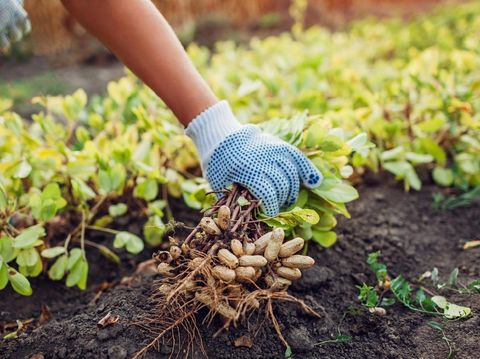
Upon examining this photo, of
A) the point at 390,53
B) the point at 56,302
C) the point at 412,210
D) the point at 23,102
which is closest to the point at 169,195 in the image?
the point at 56,302

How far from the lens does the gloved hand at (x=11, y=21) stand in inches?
57.0

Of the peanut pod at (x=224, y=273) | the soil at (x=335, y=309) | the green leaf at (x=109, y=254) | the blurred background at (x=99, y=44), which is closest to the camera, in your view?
the peanut pod at (x=224, y=273)

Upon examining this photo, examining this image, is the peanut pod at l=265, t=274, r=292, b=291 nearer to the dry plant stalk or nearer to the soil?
the dry plant stalk

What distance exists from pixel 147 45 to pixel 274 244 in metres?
0.65

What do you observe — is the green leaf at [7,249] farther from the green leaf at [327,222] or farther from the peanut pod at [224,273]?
the green leaf at [327,222]

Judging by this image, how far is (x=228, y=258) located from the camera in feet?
3.76

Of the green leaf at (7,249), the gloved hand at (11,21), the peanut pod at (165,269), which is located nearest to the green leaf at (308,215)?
the peanut pod at (165,269)

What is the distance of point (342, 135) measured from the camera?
1620mm

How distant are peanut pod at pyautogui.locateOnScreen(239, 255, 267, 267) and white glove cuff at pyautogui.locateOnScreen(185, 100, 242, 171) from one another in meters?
0.42

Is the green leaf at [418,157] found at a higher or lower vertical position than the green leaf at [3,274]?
lower

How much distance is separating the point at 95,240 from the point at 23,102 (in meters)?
2.13

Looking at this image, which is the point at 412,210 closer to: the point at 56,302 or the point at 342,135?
the point at 342,135

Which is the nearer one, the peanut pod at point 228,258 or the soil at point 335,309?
the peanut pod at point 228,258

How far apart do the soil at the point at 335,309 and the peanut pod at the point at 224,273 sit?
0.20 meters
